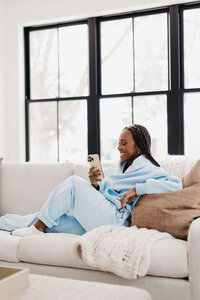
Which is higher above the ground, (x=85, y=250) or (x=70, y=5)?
(x=70, y=5)

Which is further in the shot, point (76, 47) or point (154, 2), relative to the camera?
point (76, 47)

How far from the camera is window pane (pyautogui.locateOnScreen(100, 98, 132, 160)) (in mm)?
4176

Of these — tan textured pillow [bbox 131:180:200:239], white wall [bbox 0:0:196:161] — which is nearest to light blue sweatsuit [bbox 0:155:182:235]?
tan textured pillow [bbox 131:180:200:239]

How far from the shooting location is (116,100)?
4219mm

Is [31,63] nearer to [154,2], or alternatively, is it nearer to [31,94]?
[31,94]

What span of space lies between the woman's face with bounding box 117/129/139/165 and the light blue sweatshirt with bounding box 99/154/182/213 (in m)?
0.08

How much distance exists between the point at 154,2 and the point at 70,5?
3.15 ft

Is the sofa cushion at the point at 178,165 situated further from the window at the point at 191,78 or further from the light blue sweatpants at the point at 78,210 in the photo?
the window at the point at 191,78

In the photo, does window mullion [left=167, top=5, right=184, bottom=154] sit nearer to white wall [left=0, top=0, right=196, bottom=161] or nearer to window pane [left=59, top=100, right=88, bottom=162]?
window pane [left=59, top=100, right=88, bottom=162]

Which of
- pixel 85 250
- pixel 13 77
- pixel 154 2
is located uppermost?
pixel 154 2

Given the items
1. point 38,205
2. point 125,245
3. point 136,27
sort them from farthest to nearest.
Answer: point 136,27 < point 38,205 < point 125,245

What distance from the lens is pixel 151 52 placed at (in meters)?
4.07

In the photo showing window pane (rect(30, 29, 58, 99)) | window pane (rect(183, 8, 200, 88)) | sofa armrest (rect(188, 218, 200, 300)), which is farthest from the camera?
window pane (rect(30, 29, 58, 99))

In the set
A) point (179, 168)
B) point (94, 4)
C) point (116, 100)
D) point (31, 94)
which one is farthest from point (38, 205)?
point (94, 4)
